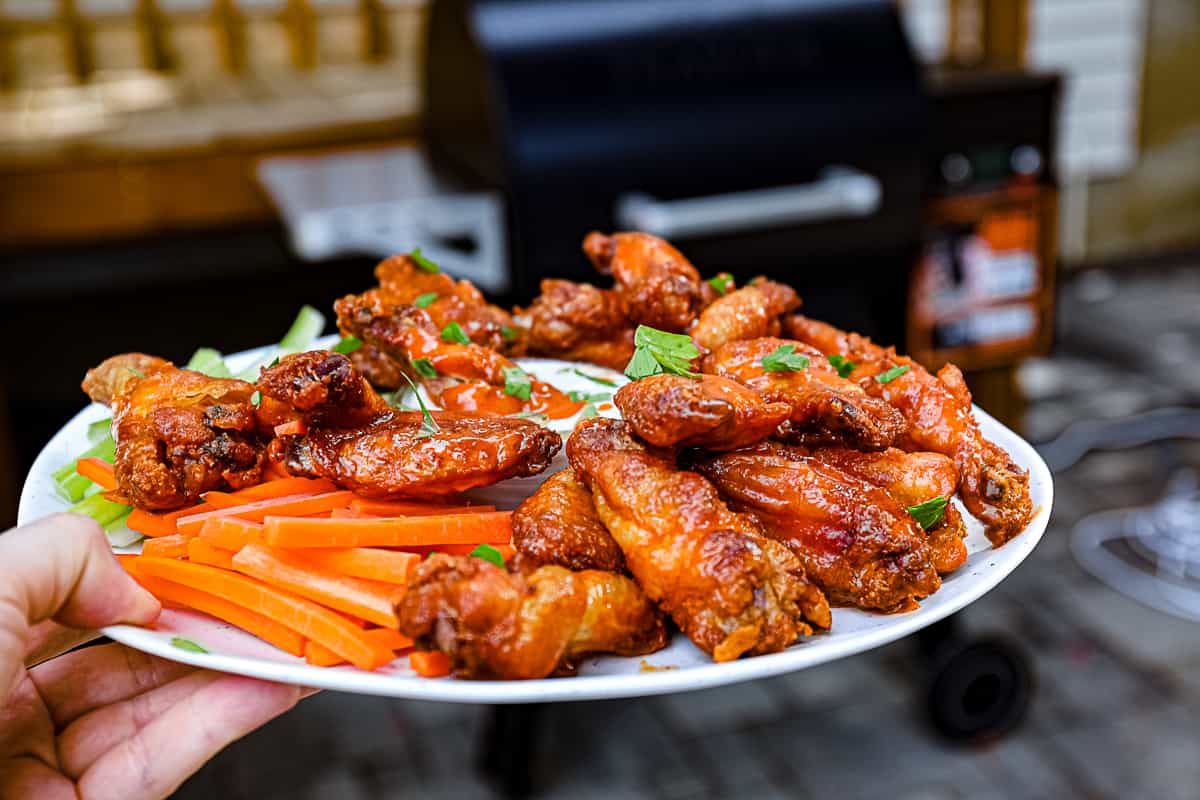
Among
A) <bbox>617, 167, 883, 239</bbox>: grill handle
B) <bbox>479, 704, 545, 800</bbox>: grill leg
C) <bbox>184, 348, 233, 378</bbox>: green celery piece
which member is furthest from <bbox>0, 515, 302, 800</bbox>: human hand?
<bbox>617, 167, 883, 239</bbox>: grill handle

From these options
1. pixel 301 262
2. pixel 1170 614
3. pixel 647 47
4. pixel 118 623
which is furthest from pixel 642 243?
pixel 1170 614

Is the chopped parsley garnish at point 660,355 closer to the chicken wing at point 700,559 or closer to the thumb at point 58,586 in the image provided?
the chicken wing at point 700,559

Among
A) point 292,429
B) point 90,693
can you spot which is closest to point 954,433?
point 292,429

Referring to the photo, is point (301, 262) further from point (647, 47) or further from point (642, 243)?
point (642, 243)

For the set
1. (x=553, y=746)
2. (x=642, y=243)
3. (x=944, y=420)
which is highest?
(x=642, y=243)

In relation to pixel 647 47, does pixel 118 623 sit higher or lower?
lower

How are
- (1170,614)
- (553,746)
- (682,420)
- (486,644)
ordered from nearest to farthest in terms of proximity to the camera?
(486,644) → (682,420) → (553,746) → (1170,614)

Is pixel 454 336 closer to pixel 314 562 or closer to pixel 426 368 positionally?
pixel 426 368
